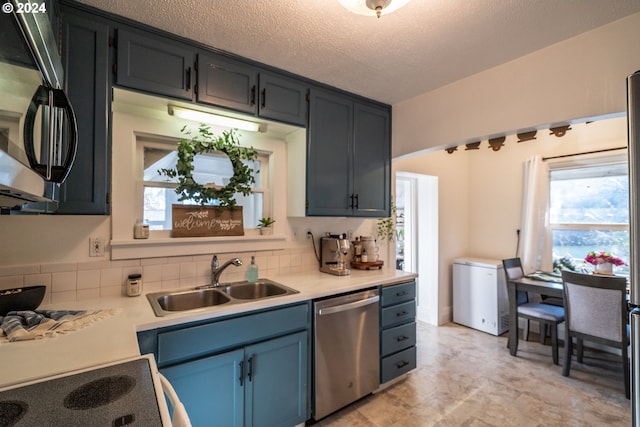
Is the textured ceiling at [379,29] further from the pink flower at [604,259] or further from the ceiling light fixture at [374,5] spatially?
the pink flower at [604,259]

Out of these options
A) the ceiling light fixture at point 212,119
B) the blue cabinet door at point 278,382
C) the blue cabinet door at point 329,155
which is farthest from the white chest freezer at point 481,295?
the ceiling light fixture at point 212,119

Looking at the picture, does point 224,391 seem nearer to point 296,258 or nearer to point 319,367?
point 319,367

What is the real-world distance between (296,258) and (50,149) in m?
1.91

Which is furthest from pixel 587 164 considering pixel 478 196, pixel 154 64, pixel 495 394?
pixel 154 64

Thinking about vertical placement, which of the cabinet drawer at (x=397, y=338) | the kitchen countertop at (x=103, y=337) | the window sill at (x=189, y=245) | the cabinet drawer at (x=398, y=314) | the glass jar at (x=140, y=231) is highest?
the glass jar at (x=140, y=231)

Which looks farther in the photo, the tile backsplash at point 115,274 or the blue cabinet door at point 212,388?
the tile backsplash at point 115,274

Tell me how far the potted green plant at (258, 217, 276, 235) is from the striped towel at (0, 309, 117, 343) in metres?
1.18

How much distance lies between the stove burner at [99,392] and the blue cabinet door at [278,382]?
0.86 metres

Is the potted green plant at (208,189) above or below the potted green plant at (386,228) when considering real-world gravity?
above

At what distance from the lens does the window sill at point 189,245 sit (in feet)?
6.00

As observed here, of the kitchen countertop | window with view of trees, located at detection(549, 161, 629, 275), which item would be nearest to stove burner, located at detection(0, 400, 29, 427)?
the kitchen countertop

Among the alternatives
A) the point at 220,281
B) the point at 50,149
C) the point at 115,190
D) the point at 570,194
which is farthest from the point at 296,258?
the point at 570,194

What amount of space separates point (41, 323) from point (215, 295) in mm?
913

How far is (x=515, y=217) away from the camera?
3.88 m
